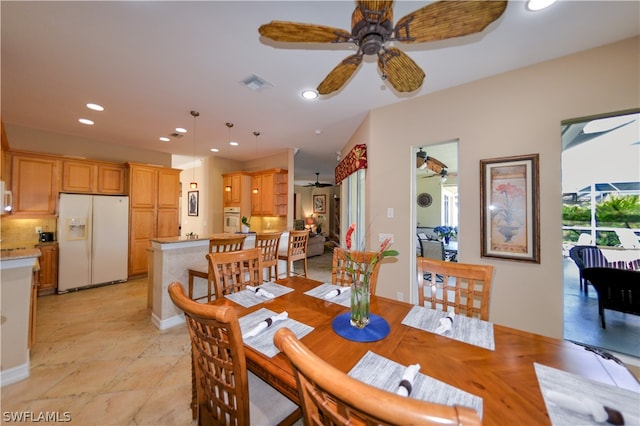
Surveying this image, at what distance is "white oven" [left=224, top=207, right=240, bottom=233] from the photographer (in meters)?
5.79

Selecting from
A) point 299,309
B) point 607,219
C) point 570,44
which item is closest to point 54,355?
point 299,309

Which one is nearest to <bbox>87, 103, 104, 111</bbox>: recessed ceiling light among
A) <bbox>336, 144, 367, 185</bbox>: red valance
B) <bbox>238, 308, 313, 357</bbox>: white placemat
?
<bbox>336, 144, 367, 185</bbox>: red valance

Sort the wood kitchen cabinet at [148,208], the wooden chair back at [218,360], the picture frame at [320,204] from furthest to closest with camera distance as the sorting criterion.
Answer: the picture frame at [320,204], the wood kitchen cabinet at [148,208], the wooden chair back at [218,360]

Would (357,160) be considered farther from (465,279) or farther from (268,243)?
(465,279)

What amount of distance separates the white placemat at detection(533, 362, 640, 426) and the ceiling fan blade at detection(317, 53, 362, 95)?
175cm

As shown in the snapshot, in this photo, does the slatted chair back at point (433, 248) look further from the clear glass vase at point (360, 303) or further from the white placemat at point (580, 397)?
the white placemat at point (580, 397)

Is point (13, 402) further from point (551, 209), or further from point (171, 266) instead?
point (551, 209)

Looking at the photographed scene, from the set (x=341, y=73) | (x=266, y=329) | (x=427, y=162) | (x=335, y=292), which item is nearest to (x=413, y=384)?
(x=266, y=329)

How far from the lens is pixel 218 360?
3.04ft

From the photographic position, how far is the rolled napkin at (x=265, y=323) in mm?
1132

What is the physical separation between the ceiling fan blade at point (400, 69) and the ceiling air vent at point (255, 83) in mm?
1534

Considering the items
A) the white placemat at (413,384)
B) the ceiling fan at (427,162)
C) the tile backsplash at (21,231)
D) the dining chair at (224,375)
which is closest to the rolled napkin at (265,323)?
the dining chair at (224,375)

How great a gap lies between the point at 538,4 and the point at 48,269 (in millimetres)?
6759

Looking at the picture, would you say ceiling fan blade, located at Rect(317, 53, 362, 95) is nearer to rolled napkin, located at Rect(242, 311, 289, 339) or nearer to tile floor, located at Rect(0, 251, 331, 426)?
rolled napkin, located at Rect(242, 311, 289, 339)
